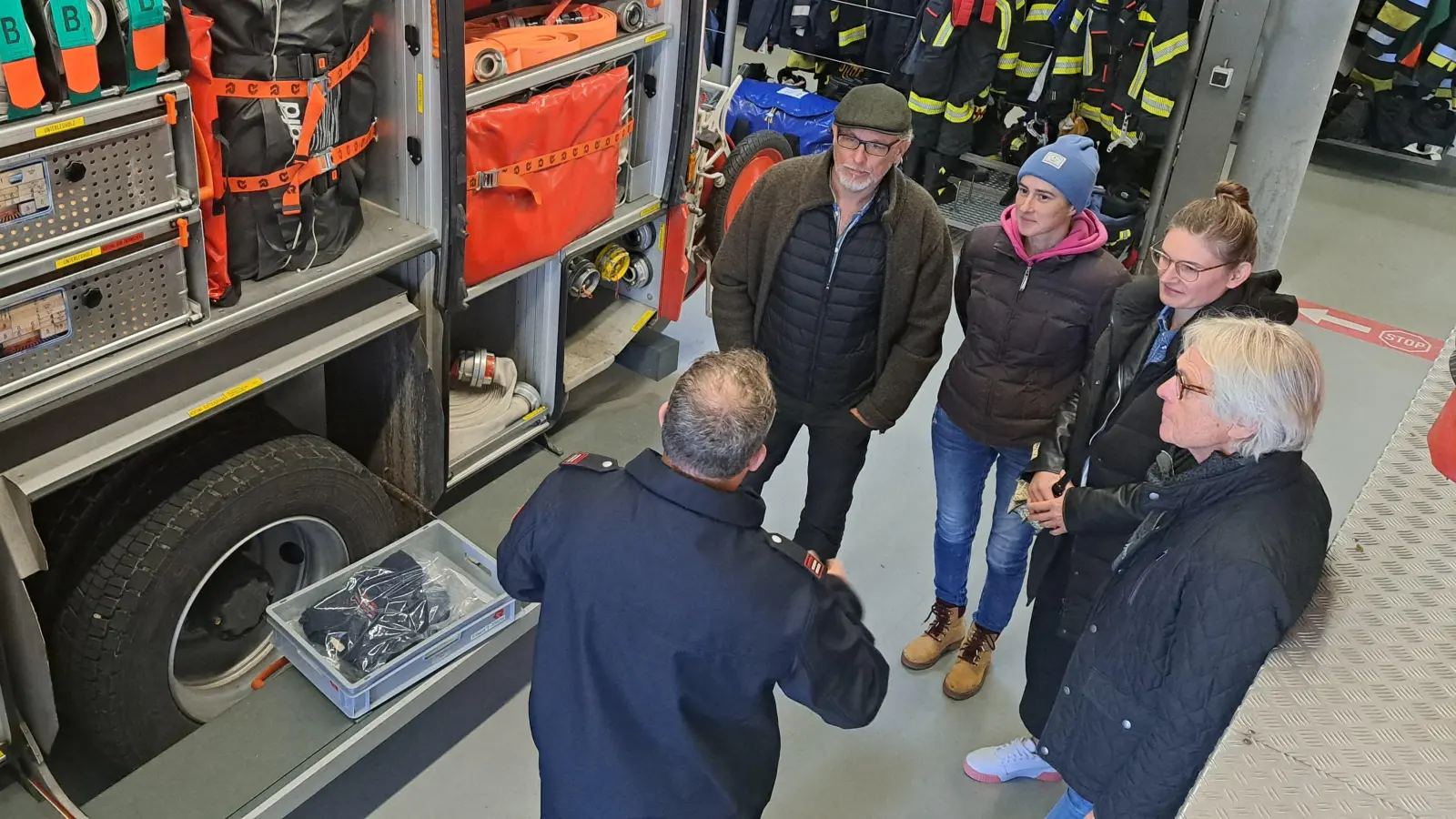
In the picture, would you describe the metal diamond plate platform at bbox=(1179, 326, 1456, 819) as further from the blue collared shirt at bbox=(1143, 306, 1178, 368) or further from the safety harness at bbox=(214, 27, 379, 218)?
the safety harness at bbox=(214, 27, 379, 218)

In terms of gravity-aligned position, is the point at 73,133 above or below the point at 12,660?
above

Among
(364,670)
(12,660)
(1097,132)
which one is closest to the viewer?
(12,660)

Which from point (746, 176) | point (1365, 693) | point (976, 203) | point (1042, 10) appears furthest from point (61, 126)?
point (976, 203)

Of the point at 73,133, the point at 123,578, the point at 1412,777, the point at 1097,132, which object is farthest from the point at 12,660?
the point at 1097,132

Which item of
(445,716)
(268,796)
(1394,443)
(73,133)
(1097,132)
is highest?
(73,133)

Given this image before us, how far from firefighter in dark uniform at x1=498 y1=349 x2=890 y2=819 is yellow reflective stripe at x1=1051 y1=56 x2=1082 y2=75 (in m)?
5.01

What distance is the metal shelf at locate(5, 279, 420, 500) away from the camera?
2.57m

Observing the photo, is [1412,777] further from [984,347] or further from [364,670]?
[364,670]

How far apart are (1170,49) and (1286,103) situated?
683 millimetres

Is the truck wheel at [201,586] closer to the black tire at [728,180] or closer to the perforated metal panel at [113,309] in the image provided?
the perforated metal panel at [113,309]

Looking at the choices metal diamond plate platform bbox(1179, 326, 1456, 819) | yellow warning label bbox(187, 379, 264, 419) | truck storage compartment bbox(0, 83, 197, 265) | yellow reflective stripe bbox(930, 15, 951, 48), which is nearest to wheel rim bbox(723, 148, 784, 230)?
yellow reflective stripe bbox(930, 15, 951, 48)

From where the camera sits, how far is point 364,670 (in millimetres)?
3182

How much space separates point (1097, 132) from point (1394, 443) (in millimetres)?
5138

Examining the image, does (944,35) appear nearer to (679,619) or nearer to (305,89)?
(305,89)
